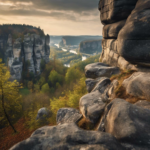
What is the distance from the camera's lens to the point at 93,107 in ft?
34.3

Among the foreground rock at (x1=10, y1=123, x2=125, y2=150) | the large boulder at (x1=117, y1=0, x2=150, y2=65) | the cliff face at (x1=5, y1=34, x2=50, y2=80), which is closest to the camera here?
the foreground rock at (x1=10, y1=123, x2=125, y2=150)

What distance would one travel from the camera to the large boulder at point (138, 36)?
871 centimetres

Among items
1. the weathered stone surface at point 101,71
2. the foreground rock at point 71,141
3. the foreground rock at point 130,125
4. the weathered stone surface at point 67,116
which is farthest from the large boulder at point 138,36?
the weathered stone surface at point 67,116

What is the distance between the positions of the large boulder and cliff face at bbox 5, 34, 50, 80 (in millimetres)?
64348

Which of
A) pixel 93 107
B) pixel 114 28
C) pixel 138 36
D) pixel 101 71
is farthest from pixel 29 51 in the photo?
pixel 138 36

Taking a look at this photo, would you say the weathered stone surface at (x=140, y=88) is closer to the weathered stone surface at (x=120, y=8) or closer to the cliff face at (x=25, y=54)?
the weathered stone surface at (x=120, y=8)

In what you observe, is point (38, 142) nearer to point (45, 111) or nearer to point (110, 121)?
point (110, 121)

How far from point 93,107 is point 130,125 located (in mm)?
5155

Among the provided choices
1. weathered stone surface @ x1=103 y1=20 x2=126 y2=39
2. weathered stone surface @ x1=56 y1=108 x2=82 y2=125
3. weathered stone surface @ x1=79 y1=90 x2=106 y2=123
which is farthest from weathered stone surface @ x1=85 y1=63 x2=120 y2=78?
weathered stone surface @ x1=56 y1=108 x2=82 y2=125

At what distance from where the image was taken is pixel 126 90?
31.0 ft

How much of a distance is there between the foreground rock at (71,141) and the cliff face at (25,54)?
208 ft

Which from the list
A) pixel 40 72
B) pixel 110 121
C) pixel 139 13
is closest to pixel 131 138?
pixel 110 121

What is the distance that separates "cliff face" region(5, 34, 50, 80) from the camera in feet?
202

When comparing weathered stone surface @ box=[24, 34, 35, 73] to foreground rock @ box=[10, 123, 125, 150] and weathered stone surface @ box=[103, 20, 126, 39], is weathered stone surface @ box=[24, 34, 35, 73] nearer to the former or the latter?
weathered stone surface @ box=[103, 20, 126, 39]
